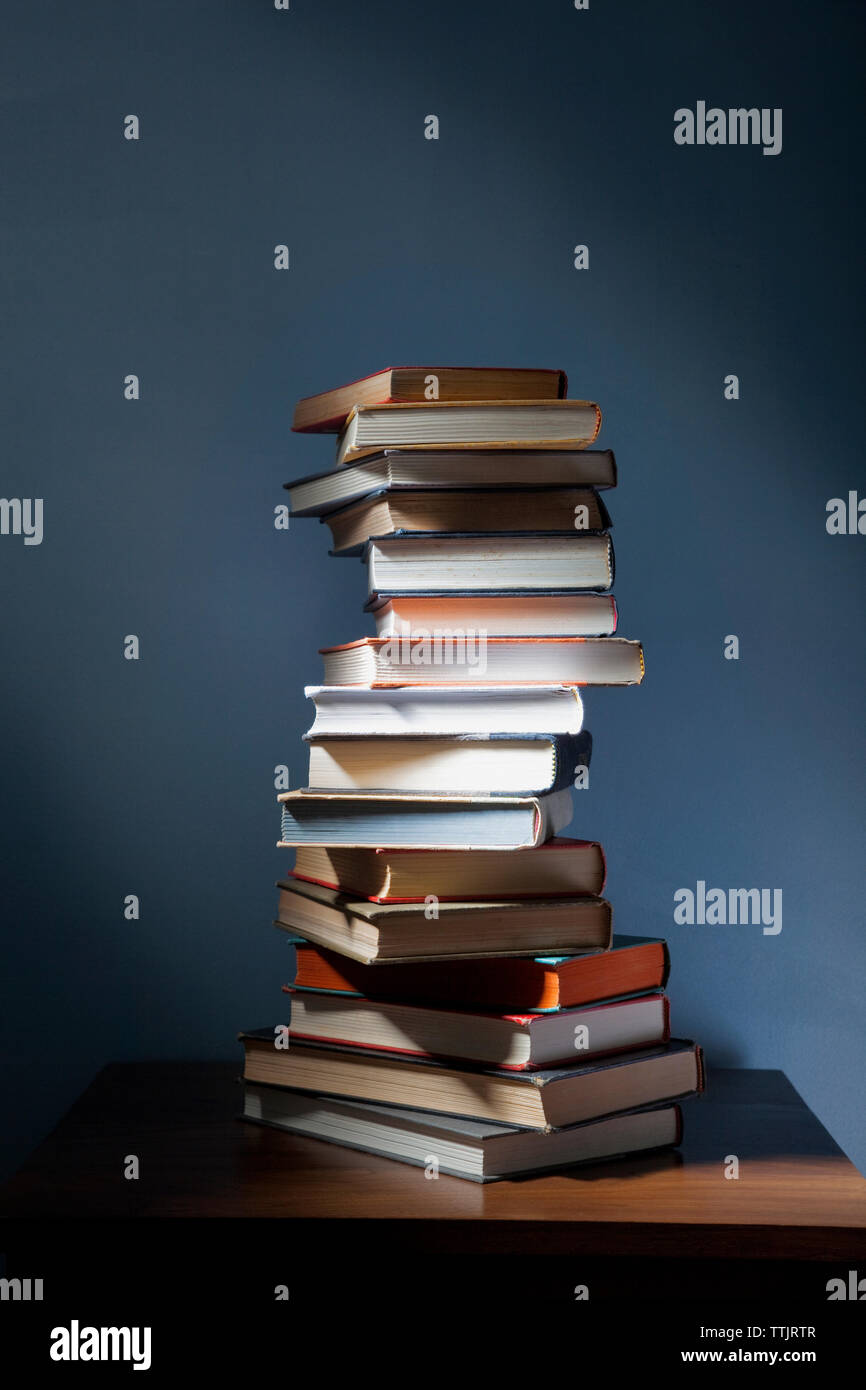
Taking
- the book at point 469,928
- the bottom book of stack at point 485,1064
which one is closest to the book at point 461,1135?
the bottom book of stack at point 485,1064

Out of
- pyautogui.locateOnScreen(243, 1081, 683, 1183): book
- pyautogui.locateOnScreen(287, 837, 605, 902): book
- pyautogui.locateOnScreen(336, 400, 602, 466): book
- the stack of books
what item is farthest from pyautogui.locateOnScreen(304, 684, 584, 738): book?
pyautogui.locateOnScreen(243, 1081, 683, 1183): book

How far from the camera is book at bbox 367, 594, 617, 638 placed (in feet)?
3.68

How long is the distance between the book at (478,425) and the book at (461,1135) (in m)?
0.57

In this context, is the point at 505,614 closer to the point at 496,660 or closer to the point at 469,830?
the point at 496,660

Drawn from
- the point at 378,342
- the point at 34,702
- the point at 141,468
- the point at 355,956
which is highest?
the point at 378,342

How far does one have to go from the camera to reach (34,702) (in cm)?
143

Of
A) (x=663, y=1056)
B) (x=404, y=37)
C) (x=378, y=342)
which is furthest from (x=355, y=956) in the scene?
(x=404, y=37)

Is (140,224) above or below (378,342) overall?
above

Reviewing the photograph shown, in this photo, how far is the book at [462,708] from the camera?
3.56 feet

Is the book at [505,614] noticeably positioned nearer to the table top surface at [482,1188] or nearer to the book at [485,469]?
the book at [485,469]

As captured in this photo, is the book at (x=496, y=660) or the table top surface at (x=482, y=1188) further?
the book at (x=496, y=660)
